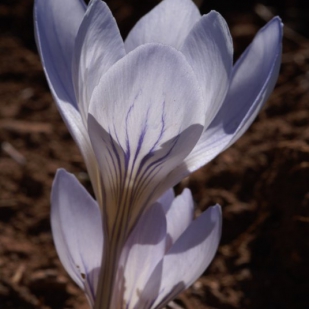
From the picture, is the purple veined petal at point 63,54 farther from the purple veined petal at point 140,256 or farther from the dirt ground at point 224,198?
the dirt ground at point 224,198

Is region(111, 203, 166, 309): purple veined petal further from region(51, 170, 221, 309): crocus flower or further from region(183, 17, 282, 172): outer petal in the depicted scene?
region(183, 17, 282, 172): outer petal

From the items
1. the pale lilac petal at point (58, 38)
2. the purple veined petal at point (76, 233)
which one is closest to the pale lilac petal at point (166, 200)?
the purple veined petal at point (76, 233)

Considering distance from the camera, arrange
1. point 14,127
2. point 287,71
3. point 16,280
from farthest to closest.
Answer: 1. point 287,71
2. point 14,127
3. point 16,280

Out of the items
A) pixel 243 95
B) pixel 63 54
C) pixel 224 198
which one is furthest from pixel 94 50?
pixel 224 198

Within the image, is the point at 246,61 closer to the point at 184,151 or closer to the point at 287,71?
the point at 184,151

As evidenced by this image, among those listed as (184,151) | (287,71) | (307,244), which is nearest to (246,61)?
(184,151)

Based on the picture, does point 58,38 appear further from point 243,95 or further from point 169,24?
point 243,95

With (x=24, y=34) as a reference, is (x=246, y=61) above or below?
above
